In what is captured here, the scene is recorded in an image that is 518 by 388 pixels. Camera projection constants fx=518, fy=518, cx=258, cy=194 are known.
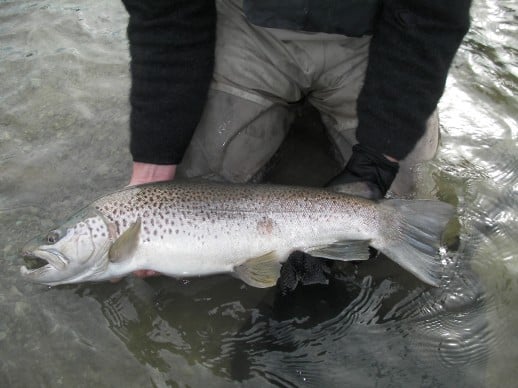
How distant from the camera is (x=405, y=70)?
2.55 m

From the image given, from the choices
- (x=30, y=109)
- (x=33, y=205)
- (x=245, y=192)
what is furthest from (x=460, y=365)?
(x=30, y=109)

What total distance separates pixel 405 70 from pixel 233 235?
3.84 feet

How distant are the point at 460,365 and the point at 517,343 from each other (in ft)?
0.97

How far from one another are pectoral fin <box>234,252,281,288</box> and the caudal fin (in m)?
0.48

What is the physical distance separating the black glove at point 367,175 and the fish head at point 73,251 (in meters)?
1.15

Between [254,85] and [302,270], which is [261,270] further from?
[254,85]

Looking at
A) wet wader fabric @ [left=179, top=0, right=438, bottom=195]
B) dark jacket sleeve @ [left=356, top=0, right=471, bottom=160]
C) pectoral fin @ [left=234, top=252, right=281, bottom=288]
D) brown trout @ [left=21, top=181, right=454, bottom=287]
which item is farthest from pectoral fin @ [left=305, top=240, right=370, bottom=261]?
wet wader fabric @ [left=179, top=0, right=438, bottom=195]

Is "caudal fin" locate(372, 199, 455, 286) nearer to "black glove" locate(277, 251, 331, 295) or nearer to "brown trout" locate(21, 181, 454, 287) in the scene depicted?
"brown trout" locate(21, 181, 454, 287)

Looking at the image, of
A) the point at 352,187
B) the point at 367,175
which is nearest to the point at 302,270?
the point at 352,187

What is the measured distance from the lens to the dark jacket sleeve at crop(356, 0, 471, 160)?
2.47 meters

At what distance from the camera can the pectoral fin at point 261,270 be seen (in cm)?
233

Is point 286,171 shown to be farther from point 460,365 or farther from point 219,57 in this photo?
point 460,365

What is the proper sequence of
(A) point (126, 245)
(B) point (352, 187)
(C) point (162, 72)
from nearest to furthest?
(A) point (126, 245) < (B) point (352, 187) < (C) point (162, 72)

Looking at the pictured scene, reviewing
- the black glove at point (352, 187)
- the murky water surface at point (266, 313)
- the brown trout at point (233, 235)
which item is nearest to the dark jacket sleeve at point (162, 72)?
the brown trout at point (233, 235)
